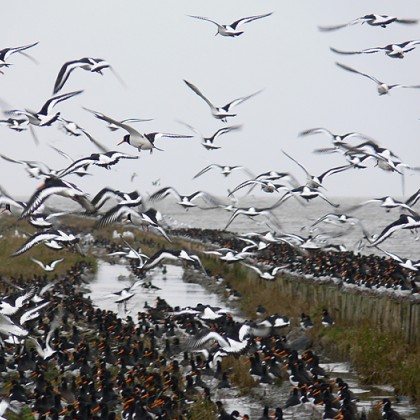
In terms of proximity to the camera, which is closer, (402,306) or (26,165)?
(402,306)

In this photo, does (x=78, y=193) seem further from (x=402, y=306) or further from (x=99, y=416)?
(x=402, y=306)

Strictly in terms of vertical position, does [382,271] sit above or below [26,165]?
below

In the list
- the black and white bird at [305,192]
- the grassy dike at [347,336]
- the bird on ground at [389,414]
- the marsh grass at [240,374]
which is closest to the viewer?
the bird on ground at [389,414]

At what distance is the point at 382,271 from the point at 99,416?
14.8 m

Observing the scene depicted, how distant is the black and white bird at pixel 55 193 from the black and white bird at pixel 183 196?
9.23ft

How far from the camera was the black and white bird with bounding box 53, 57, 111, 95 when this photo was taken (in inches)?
706

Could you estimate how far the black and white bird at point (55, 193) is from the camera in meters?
15.7

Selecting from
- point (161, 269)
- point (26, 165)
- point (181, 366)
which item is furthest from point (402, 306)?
point (161, 269)

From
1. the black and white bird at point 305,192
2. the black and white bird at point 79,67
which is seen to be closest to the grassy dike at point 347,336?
the black and white bird at point 305,192

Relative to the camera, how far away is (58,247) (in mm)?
19469

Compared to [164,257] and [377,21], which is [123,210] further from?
[377,21]

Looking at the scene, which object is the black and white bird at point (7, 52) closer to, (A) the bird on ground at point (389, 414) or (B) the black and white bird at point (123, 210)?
(B) the black and white bird at point (123, 210)

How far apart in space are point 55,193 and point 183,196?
18.4 ft

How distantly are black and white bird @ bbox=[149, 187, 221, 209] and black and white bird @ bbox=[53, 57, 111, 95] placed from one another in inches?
104
